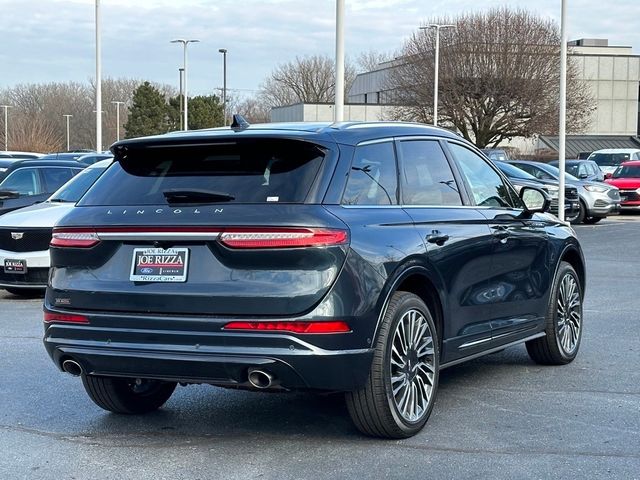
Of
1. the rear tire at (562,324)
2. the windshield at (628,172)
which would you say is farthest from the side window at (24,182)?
the windshield at (628,172)

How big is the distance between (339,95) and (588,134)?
5294cm

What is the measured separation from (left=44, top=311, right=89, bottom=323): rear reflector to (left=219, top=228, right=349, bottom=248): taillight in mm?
983

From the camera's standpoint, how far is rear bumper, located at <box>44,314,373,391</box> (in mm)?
5301

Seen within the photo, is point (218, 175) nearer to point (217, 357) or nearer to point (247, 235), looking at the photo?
point (247, 235)

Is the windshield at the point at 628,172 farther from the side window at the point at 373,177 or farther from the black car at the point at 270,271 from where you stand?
the side window at the point at 373,177

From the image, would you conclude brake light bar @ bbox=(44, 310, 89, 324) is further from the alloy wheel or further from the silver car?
the silver car

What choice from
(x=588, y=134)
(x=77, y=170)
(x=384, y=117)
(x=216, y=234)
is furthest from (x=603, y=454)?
(x=588, y=134)

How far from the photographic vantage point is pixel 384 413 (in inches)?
226

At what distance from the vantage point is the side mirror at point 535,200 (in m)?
8.05

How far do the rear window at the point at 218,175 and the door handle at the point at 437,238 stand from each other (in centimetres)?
91

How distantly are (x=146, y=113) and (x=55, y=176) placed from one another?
198ft

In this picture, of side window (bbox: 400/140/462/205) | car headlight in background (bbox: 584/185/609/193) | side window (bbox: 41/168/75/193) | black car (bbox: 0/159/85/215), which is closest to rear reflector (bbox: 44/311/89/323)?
side window (bbox: 400/140/462/205)

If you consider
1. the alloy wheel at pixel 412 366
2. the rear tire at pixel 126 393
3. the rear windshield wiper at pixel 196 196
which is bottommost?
the rear tire at pixel 126 393

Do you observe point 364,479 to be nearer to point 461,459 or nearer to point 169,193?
point 461,459
